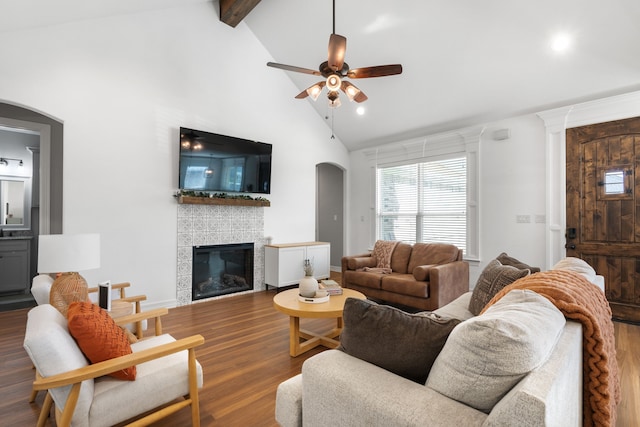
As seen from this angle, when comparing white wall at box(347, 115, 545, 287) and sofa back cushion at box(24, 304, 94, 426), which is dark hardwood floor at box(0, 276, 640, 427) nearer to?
sofa back cushion at box(24, 304, 94, 426)

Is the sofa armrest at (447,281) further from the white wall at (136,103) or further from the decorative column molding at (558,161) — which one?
the white wall at (136,103)

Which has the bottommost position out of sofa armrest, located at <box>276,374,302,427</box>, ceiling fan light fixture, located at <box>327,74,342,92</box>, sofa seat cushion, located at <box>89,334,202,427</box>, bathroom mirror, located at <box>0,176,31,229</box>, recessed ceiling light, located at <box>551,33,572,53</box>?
sofa seat cushion, located at <box>89,334,202,427</box>

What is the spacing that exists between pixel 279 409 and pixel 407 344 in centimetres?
61

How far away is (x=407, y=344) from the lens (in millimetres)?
1193

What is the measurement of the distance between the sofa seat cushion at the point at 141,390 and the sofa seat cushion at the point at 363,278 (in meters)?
2.78

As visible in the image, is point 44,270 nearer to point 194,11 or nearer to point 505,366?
point 505,366

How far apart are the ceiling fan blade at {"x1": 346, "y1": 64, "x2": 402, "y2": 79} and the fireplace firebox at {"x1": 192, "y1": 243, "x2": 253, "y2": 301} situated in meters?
3.06

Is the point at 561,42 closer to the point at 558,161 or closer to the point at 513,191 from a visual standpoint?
the point at 558,161

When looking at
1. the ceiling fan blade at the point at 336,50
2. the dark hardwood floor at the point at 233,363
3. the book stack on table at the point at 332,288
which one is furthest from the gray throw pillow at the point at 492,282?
the ceiling fan blade at the point at 336,50

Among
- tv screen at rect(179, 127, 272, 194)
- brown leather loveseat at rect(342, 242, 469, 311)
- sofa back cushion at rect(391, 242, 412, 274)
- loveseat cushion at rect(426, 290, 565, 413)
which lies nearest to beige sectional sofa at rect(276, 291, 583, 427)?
loveseat cushion at rect(426, 290, 565, 413)

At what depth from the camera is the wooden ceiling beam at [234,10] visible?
4195 millimetres

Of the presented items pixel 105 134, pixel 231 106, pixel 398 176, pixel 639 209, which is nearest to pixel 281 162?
pixel 231 106

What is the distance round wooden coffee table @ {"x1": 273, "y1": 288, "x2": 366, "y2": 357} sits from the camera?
104 inches

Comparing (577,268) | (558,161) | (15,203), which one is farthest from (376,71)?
(15,203)
